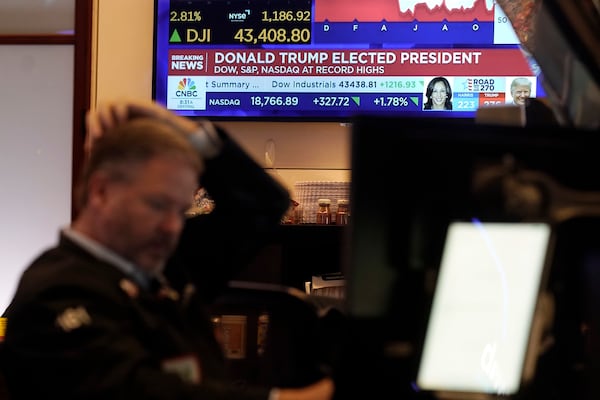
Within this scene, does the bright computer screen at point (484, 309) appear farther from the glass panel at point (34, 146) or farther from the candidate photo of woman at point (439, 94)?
the glass panel at point (34, 146)


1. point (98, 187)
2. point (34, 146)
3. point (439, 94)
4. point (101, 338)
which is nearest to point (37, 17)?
point (34, 146)

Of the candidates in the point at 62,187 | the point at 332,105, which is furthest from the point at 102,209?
the point at 62,187

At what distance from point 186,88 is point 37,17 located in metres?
0.95

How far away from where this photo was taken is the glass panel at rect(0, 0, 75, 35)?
375 cm

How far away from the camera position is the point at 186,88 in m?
3.58

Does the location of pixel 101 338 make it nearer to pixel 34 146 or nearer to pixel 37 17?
pixel 34 146

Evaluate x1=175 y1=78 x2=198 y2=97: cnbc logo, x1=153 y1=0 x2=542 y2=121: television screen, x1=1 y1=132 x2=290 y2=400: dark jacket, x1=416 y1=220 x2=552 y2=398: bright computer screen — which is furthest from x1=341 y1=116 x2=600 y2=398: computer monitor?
x1=175 y1=78 x2=198 y2=97: cnbc logo

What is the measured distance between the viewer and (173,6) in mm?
3514

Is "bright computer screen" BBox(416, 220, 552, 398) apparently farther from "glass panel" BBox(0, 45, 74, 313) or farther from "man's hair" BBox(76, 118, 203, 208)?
"glass panel" BBox(0, 45, 74, 313)

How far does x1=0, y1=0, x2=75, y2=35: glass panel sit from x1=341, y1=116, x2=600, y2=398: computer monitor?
3.30m

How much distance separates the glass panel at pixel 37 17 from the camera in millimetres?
3750

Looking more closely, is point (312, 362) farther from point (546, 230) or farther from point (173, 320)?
point (546, 230)

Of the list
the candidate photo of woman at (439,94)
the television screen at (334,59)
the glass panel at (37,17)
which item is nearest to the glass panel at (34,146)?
the glass panel at (37,17)

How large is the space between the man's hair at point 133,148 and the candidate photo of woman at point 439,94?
265 centimetres
